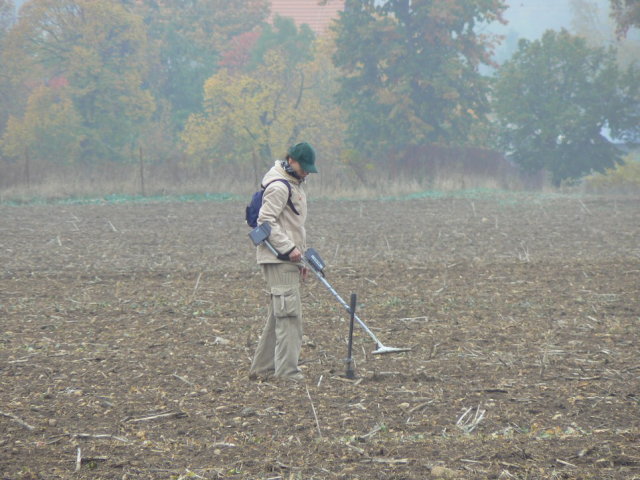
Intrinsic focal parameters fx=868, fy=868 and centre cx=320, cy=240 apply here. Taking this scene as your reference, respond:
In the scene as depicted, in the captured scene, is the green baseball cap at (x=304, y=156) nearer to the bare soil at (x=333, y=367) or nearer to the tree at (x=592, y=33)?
the bare soil at (x=333, y=367)

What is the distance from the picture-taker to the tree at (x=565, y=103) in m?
38.7

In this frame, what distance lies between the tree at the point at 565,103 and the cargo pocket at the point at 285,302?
33.6 meters

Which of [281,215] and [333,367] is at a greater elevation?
[281,215]

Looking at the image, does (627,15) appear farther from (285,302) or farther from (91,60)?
(285,302)

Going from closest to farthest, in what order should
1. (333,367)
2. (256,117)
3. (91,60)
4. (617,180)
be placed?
(333,367) → (617,180) → (91,60) → (256,117)

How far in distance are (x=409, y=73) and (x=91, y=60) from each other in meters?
14.9

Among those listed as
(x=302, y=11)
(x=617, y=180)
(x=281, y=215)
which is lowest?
(x=617, y=180)

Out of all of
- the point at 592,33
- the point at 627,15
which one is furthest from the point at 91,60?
the point at 592,33

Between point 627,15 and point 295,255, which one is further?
point 627,15

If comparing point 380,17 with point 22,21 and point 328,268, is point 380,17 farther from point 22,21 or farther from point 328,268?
point 328,268

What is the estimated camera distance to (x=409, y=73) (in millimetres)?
38625

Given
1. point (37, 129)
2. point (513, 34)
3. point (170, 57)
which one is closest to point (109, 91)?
point (37, 129)

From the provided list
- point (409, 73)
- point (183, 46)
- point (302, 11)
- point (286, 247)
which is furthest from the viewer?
point (302, 11)

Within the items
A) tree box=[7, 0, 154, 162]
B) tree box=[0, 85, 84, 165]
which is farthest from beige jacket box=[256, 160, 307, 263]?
tree box=[7, 0, 154, 162]
